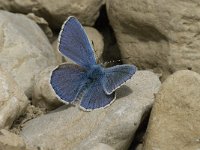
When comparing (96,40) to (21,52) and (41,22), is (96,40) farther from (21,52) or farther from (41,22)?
(21,52)

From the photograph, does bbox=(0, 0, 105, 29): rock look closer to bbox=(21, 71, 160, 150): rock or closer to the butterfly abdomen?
the butterfly abdomen

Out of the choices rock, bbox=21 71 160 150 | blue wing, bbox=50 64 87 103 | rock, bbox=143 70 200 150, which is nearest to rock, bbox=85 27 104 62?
blue wing, bbox=50 64 87 103

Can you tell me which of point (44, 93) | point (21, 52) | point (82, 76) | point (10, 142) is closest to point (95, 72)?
point (82, 76)

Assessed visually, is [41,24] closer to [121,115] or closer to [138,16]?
[138,16]

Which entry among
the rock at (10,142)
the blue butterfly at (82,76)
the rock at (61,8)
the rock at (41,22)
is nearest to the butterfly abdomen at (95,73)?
the blue butterfly at (82,76)

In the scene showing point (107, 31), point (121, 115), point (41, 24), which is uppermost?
point (121, 115)

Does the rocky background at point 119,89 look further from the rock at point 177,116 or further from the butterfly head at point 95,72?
the butterfly head at point 95,72

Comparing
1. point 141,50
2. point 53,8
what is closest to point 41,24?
point 53,8
